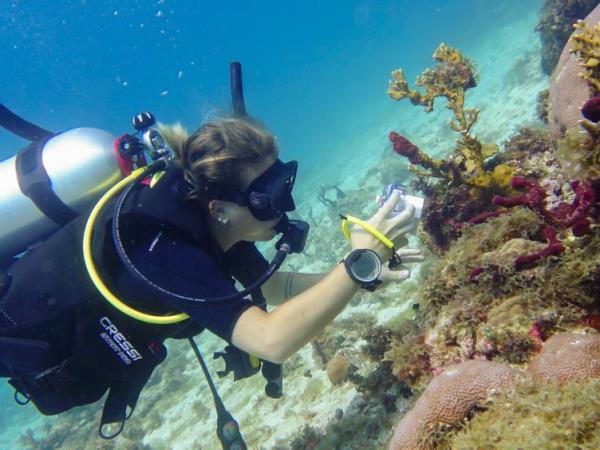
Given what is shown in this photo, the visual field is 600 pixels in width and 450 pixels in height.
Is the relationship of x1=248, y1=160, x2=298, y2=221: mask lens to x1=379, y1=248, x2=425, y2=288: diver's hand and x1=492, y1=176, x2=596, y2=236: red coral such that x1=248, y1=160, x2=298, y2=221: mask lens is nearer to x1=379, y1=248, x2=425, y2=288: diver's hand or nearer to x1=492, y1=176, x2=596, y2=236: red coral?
x1=379, y1=248, x2=425, y2=288: diver's hand

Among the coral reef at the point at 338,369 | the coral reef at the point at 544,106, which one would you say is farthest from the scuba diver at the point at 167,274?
the coral reef at the point at 544,106

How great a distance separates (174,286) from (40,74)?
9531 centimetres

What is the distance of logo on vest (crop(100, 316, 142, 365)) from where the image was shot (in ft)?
9.49

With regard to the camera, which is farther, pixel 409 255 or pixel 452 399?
pixel 409 255

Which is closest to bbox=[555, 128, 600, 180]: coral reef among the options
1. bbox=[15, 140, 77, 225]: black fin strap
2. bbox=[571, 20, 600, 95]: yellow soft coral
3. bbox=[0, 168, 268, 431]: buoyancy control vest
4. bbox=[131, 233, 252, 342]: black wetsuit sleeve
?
bbox=[571, 20, 600, 95]: yellow soft coral

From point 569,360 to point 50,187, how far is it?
4.20 metres

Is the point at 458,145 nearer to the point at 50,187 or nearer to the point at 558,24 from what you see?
the point at 50,187

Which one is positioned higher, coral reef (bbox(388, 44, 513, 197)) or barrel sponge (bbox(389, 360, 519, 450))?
coral reef (bbox(388, 44, 513, 197))

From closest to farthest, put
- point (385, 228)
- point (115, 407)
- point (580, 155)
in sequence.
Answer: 1. point (580, 155)
2. point (385, 228)
3. point (115, 407)

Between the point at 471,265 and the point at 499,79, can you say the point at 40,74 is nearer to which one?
the point at 499,79

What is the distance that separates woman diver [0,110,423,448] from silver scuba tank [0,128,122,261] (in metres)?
0.34

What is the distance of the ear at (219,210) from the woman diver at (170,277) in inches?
0.4

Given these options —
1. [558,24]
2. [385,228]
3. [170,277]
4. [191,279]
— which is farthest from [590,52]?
[558,24]

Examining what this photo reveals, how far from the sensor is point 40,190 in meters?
3.48
